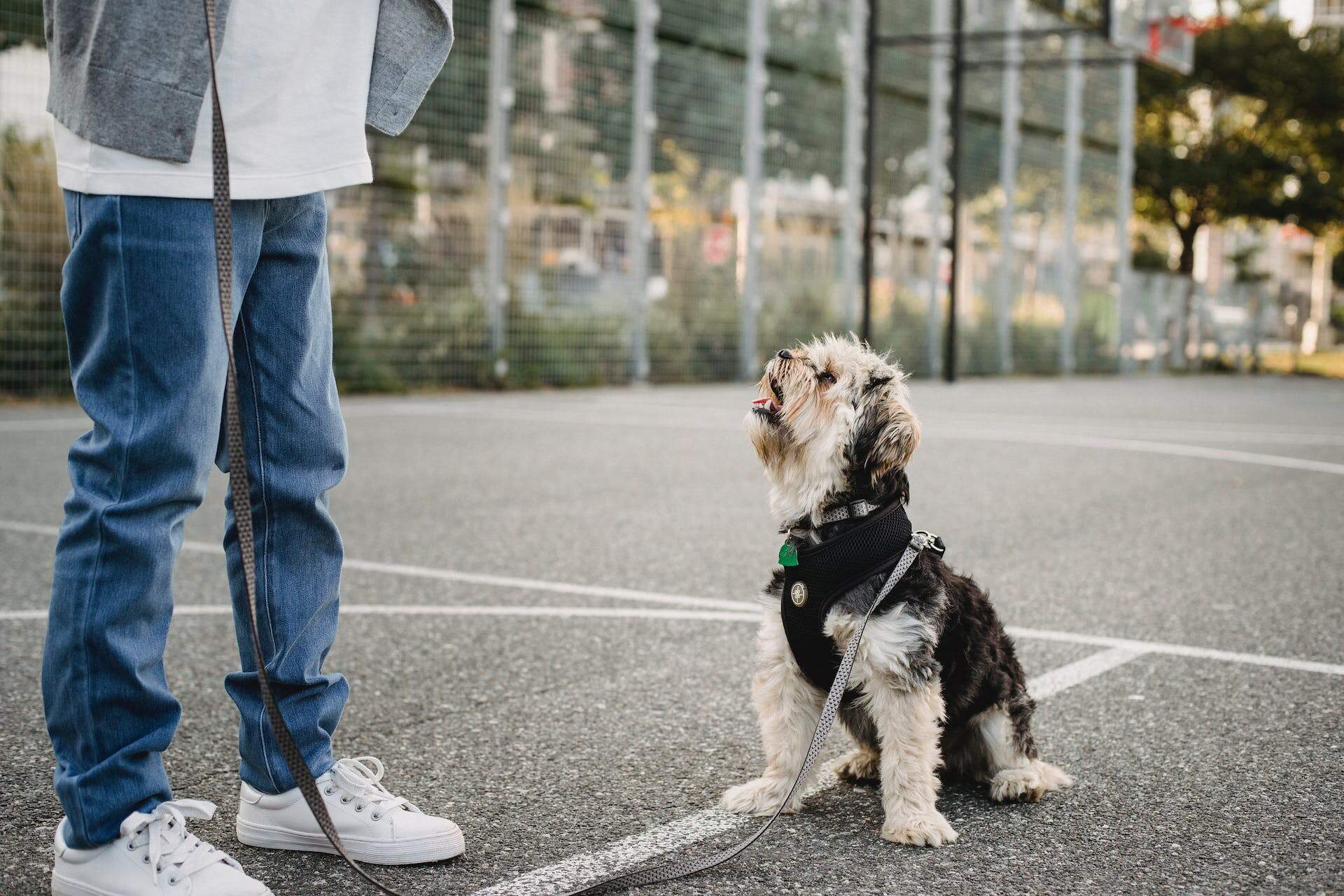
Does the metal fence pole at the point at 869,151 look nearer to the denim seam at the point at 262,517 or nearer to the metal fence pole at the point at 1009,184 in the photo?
the metal fence pole at the point at 1009,184

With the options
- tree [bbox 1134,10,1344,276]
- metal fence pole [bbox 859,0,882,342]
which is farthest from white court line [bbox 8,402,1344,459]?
tree [bbox 1134,10,1344,276]

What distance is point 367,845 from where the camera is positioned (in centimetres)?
275

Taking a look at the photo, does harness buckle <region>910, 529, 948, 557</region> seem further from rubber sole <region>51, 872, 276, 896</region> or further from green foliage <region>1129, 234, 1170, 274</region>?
green foliage <region>1129, 234, 1170, 274</region>

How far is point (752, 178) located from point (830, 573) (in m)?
17.6

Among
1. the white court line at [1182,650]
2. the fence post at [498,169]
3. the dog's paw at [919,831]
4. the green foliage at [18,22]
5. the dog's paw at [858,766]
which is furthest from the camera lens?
the fence post at [498,169]

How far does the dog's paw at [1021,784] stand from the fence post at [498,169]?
13.9m

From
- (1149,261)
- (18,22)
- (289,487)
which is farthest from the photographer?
(1149,261)

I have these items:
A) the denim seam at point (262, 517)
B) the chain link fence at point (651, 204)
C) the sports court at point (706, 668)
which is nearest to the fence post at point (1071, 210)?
the chain link fence at point (651, 204)

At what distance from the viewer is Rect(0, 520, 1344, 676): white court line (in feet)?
15.1

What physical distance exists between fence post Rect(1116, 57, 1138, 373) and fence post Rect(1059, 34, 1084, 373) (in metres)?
1.78

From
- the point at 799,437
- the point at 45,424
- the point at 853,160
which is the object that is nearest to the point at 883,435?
the point at 799,437

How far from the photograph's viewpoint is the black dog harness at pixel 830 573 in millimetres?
3018

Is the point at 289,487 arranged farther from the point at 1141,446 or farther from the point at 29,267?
the point at 29,267

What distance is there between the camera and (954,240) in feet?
77.1
